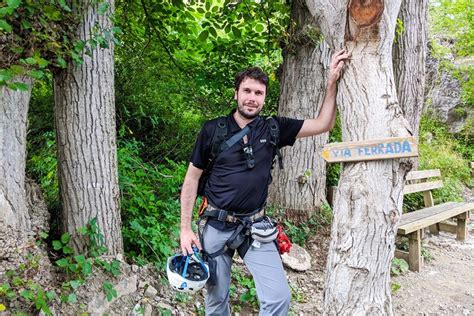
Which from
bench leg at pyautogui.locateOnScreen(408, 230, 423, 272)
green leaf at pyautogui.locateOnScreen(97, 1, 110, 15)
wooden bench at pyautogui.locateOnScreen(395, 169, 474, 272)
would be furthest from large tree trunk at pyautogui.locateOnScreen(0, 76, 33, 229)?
bench leg at pyautogui.locateOnScreen(408, 230, 423, 272)

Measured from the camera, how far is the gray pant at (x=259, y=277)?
2637mm

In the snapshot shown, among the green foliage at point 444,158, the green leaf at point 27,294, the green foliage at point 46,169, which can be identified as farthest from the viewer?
the green foliage at point 444,158

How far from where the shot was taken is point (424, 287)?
4.86 metres

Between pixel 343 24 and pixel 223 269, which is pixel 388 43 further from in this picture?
pixel 223 269

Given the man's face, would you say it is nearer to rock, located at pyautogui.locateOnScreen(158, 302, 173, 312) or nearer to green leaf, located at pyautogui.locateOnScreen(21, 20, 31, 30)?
green leaf, located at pyautogui.locateOnScreen(21, 20, 31, 30)

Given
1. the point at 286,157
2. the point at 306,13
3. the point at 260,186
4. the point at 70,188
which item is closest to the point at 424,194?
the point at 286,157

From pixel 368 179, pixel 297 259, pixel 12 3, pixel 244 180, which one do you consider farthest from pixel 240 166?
pixel 297 259

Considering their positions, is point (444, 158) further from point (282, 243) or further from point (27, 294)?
point (27, 294)

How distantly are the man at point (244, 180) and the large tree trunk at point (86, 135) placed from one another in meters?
0.95

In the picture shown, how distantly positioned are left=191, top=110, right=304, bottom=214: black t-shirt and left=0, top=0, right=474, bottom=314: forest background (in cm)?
124

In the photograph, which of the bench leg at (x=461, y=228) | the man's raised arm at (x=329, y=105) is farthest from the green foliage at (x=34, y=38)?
the bench leg at (x=461, y=228)

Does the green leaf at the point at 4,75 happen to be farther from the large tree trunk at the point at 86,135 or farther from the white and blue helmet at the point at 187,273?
the white and blue helmet at the point at 187,273

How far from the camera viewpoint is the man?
276cm

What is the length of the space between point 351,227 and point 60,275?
2400 millimetres
